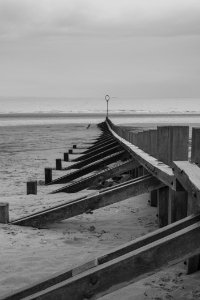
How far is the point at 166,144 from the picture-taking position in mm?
4914

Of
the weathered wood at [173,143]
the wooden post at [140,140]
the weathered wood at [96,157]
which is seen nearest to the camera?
the weathered wood at [173,143]

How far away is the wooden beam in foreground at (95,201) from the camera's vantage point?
16.8 ft

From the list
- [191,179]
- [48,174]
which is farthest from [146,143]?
[191,179]

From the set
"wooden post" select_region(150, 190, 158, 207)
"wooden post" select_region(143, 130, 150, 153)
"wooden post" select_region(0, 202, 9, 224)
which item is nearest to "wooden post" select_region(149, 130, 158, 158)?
"wooden post" select_region(143, 130, 150, 153)

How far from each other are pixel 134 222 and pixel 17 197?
267cm

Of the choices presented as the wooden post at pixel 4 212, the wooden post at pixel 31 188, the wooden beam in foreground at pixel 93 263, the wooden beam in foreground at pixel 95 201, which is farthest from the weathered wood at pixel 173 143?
the wooden post at pixel 31 188

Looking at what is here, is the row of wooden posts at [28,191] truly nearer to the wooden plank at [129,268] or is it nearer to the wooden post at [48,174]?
the wooden post at [48,174]

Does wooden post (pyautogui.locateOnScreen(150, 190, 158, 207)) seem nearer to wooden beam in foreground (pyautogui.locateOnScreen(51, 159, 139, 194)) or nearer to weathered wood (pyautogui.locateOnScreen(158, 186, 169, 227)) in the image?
wooden beam in foreground (pyautogui.locateOnScreen(51, 159, 139, 194))

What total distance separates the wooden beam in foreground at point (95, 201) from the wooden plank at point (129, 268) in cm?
263

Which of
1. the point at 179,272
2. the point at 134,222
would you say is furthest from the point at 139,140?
the point at 179,272

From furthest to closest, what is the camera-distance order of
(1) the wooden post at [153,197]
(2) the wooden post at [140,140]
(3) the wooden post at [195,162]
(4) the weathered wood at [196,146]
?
(2) the wooden post at [140,140] < (1) the wooden post at [153,197] < (4) the weathered wood at [196,146] < (3) the wooden post at [195,162]

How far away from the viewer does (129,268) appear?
2.46 metres

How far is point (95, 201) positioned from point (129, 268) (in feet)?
9.16

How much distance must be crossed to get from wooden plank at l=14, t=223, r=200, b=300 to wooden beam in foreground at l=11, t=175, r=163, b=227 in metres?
2.63
